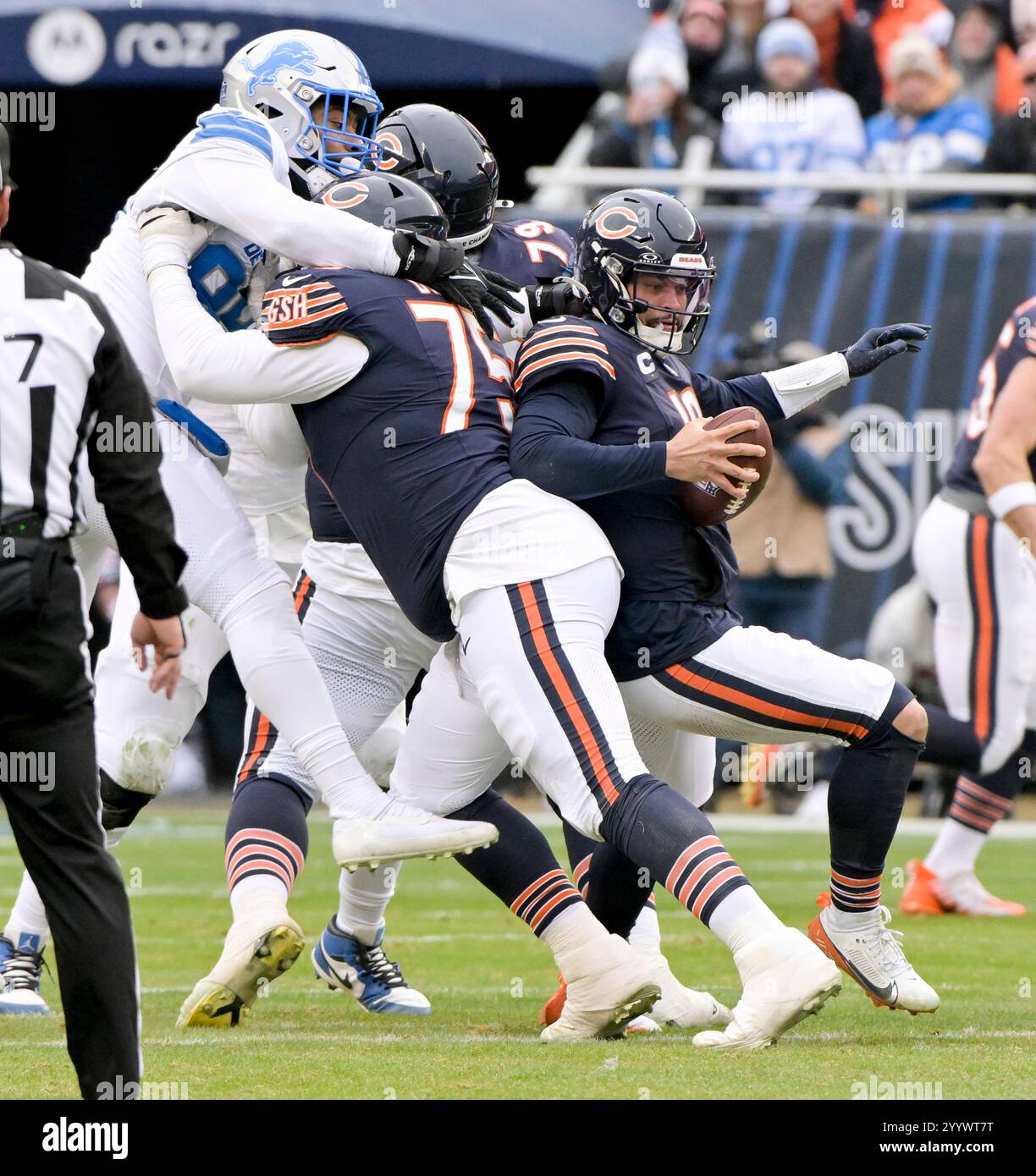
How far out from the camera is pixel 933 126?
11.7 meters

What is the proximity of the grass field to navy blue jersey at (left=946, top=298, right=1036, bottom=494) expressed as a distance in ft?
4.97

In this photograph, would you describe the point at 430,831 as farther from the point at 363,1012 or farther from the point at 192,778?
the point at 192,778

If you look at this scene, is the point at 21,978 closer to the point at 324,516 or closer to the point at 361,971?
the point at 361,971

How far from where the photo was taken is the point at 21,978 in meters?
4.93

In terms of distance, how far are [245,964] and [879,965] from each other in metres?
1.37

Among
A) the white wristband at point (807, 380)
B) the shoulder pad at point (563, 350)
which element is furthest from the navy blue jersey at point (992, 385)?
the shoulder pad at point (563, 350)

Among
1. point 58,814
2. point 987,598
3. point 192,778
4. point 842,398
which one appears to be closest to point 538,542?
point 58,814

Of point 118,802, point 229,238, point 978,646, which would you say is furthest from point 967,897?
point 229,238

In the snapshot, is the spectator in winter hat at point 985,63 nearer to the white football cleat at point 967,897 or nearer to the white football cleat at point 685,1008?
the white football cleat at point 967,897

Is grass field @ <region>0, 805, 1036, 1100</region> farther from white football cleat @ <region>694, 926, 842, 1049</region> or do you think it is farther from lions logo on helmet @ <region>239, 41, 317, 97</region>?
lions logo on helmet @ <region>239, 41, 317, 97</region>

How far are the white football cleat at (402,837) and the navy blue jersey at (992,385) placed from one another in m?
3.12

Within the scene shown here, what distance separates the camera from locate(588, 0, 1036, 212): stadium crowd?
11.6m

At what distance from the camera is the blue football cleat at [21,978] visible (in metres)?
4.82

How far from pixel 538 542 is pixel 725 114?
859 cm
